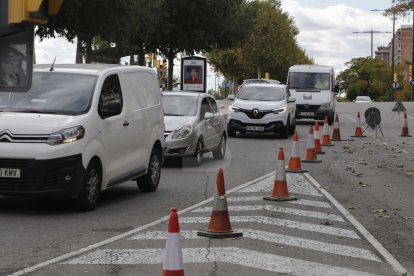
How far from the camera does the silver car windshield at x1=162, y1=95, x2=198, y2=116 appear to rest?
61.6 feet

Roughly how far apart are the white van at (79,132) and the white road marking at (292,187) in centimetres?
176

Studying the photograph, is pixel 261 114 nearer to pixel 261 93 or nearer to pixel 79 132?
pixel 261 93

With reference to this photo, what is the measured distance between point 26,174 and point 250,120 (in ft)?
56.6

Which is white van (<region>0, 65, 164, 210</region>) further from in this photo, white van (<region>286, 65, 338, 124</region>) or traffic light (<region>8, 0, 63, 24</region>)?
white van (<region>286, 65, 338, 124</region>)

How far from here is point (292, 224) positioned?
10609 millimetres

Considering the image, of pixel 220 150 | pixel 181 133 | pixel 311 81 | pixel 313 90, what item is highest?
pixel 311 81

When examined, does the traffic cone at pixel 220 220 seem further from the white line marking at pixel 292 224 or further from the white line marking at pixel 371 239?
the white line marking at pixel 371 239

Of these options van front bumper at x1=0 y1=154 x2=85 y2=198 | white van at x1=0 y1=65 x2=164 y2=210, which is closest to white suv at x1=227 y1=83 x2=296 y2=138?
white van at x1=0 y1=65 x2=164 y2=210

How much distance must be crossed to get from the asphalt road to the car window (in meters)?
1.40

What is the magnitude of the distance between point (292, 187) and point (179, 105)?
5.03 m

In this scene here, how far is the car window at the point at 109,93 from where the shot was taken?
12.0 m

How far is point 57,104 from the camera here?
1172 centimetres

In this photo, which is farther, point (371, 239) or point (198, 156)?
point (198, 156)

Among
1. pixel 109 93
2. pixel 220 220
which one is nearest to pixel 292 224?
pixel 220 220
